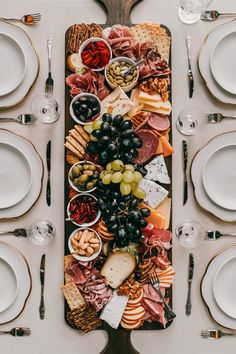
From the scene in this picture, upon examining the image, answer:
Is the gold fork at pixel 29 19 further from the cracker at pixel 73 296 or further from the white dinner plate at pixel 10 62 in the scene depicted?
the cracker at pixel 73 296

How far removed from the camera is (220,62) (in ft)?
7.22

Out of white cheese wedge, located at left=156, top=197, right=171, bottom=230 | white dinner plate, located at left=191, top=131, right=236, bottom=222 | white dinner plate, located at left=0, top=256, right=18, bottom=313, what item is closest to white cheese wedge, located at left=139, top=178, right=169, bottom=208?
white cheese wedge, located at left=156, top=197, right=171, bottom=230

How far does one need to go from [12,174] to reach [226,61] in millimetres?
872

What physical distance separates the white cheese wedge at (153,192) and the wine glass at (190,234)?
0.12 m

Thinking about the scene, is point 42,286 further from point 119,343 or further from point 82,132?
point 82,132

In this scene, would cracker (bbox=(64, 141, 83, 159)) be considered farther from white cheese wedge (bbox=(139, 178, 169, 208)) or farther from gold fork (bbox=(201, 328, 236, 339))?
gold fork (bbox=(201, 328, 236, 339))

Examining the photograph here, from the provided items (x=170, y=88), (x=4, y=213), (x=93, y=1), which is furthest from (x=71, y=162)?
(x=93, y=1)

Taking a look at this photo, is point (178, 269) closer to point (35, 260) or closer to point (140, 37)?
point (35, 260)

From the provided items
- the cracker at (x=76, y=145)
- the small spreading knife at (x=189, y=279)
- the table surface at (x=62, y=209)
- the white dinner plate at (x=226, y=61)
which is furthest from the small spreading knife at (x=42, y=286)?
the white dinner plate at (x=226, y=61)

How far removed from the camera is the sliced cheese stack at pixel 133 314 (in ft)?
6.88

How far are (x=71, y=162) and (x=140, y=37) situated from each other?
51 centimetres

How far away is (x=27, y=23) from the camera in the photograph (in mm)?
2209

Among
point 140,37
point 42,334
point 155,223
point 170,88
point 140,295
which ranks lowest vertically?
point 42,334

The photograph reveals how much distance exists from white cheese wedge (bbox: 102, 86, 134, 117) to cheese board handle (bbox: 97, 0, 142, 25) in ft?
0.86
